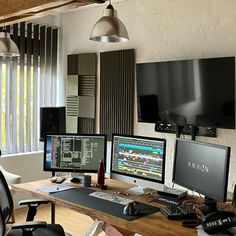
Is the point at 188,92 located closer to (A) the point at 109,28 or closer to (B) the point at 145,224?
(A) the point at 109,28

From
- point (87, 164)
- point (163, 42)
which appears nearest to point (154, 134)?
point (163, 42)

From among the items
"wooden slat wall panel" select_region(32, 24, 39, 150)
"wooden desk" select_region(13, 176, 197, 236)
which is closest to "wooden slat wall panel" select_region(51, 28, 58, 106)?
"wooden slat wall panel" select_region(32, 24, 39, 150)

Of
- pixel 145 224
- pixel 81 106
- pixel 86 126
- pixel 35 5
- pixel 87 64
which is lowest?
pixel 145 224

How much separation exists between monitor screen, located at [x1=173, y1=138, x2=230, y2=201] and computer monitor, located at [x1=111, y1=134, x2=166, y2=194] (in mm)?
136

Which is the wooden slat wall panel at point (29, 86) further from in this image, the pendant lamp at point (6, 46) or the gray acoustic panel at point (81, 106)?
the pendant lamp at point (6, 46)

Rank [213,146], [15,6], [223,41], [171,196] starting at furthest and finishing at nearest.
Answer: [223,41] → [15,6] → [171,196] → [213,146]

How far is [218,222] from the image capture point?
6.79ft

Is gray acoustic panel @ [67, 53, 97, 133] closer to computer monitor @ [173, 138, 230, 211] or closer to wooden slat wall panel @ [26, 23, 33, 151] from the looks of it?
wooden slat wall panel @ [26, 23, 33, 151]

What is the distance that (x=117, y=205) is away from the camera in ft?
8.49

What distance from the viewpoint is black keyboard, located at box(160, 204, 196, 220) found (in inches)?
91.9

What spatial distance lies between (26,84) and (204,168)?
333cm

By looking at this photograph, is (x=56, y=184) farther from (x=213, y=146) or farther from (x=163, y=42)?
(x=163, y=42)

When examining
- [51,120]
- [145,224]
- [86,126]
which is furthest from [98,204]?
[86,126]

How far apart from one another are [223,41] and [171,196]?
1846 mm
